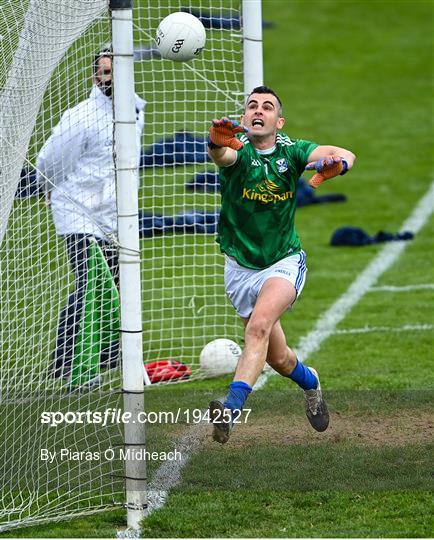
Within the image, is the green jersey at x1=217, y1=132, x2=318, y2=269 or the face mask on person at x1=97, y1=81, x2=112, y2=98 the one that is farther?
the face mask on person at x1=97, y1=81, x2=112, y2=98

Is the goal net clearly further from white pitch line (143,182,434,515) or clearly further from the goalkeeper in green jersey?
the goalkeeper in green jersey

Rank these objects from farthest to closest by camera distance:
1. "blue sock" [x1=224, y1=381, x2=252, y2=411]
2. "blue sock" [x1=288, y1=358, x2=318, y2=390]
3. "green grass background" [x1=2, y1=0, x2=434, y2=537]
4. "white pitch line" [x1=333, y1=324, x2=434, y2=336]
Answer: "white pitch line" [x1=333, y1=324, x2=434, y2=336]
"blue sock" [x1=288, y1=358, x2=318, y2=390]
"blue sock" [x1=224, y1=381, x2=252, y2=411]
"green grass background" [x1=2, y1=0, x2=434, y2=537]

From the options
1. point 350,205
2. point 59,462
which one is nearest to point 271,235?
point 59,462

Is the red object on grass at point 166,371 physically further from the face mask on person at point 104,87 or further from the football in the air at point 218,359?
the face mask on person at point 104,87

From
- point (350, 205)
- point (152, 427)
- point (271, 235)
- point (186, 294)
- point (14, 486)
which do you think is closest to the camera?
point (14, 486)

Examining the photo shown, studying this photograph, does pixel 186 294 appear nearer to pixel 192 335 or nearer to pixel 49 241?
pixel 192 335

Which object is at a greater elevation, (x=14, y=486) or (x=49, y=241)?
(x=49, y=241)

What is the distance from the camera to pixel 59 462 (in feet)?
22.7

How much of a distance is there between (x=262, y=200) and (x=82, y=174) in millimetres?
2071

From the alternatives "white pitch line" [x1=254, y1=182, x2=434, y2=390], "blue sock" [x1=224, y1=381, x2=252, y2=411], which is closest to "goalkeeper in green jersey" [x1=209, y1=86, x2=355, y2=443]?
"blue sock" [x1=224, y1=381, x2=252, y2=411]

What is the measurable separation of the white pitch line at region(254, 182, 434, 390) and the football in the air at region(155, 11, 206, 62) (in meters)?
2.88

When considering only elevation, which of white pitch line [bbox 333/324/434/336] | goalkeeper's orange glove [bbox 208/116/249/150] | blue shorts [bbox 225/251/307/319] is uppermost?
white pitch line [bbox 333/324/434/336]

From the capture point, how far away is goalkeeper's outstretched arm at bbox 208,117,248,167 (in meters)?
6.41

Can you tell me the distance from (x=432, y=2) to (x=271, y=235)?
25724 mm
